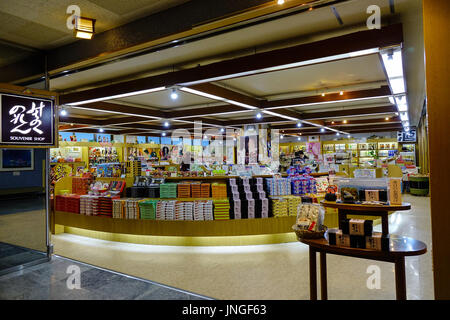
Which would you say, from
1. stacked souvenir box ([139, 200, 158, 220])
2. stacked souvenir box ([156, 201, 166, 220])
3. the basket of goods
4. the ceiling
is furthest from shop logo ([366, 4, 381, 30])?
stacked souvenir box ([139, 200, 158, 220])

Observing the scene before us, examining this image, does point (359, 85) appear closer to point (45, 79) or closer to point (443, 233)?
point (443, 233)

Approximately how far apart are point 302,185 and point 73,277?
438 centimetres

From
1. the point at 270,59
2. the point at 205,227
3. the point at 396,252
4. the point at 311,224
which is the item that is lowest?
the point at 205,227

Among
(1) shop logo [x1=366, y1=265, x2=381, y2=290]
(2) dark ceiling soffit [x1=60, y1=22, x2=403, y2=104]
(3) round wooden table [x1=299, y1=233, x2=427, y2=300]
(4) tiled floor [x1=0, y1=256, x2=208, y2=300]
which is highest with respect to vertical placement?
(2) dark ceiling soffit [x1=60, y1=22, x2=403, y2=104]

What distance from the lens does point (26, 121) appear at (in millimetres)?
3396

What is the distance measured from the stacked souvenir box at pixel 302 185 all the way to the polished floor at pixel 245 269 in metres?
1.16

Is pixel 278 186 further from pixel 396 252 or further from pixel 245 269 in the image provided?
pixel 396 252

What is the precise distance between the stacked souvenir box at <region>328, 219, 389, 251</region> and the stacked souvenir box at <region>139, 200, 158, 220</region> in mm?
3571

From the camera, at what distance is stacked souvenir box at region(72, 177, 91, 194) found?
6.52 m

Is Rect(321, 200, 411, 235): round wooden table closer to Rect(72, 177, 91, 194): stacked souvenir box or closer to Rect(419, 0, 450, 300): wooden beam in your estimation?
Rect(419, 0, 450, 300): wooden beam

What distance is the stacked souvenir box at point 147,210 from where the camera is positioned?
17.1ft

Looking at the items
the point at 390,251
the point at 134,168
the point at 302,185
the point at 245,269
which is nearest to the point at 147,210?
the point at 245,269
